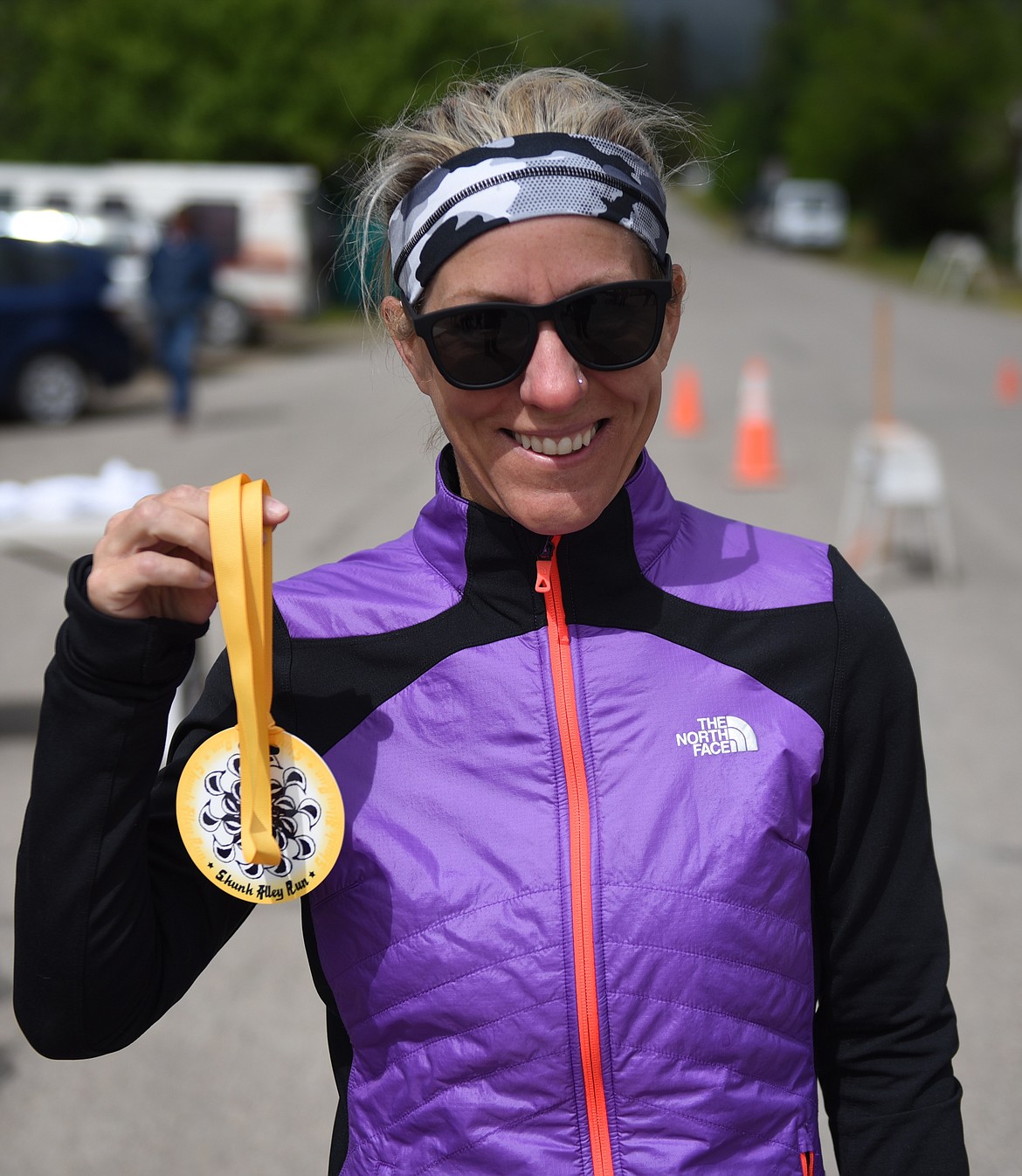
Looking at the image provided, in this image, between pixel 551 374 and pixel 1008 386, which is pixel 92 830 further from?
pixel 1008 386

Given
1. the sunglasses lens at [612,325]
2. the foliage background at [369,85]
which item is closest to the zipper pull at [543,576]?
the sunglasses lens at [612,325]

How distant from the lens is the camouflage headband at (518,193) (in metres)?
1.52

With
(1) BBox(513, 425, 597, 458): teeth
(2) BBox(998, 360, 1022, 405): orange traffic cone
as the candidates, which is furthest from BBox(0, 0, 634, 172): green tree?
(1) BBox(513, 425, 597, 458): teeth

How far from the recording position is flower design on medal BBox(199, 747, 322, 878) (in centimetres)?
150

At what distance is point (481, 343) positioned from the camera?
1532 millimetres

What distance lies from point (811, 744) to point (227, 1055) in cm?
290

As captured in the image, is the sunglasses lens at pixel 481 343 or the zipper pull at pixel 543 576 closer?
the sunglasses lens at pixel 481 343

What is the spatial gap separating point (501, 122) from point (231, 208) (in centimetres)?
→ 2192

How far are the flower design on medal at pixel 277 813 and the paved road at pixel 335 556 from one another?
70 cm

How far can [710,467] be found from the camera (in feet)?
38.8

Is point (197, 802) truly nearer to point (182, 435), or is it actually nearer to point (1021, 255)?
point (182, 435)

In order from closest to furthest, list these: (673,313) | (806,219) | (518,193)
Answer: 1. (518,193)
2. (673,313)
3. (806,219)

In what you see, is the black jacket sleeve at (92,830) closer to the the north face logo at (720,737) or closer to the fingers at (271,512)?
the fingers at (271,512)

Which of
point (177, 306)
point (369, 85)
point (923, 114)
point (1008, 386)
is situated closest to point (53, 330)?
point (177, 306)
